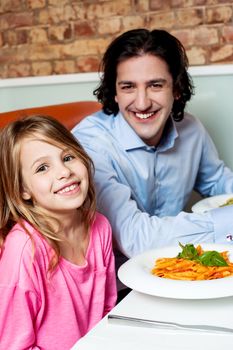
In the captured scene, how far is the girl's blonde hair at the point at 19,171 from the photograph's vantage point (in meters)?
1.27

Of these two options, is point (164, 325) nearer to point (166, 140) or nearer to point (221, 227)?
point (221, 227)

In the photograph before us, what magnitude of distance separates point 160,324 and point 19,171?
0.51m

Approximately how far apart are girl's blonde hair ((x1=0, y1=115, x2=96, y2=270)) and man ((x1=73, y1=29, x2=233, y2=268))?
0.26 m

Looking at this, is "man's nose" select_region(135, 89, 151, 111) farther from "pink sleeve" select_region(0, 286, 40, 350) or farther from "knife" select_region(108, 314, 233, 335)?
"knife" select_region(108, 314, 233, 335)

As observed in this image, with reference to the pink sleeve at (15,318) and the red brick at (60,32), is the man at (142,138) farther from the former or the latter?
the red brick at (60,32)

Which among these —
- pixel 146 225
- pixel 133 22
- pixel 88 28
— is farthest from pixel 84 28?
pixel 146 225

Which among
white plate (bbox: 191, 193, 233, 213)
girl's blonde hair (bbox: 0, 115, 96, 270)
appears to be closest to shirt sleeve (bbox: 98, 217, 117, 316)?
girl's blonde hair (bbox: 0, 115, 96, 270)

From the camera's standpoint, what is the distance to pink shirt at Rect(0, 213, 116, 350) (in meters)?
1.16

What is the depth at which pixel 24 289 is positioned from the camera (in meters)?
1.16

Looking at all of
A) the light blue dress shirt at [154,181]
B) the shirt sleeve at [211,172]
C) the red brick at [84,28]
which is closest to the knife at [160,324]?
the light blue dress shirt at [154,181]

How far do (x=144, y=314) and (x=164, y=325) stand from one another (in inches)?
2.9

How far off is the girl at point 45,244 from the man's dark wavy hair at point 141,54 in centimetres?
56

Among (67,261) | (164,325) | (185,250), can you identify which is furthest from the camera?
(67,261)

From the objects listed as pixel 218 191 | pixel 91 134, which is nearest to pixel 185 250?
pixel 91 134
